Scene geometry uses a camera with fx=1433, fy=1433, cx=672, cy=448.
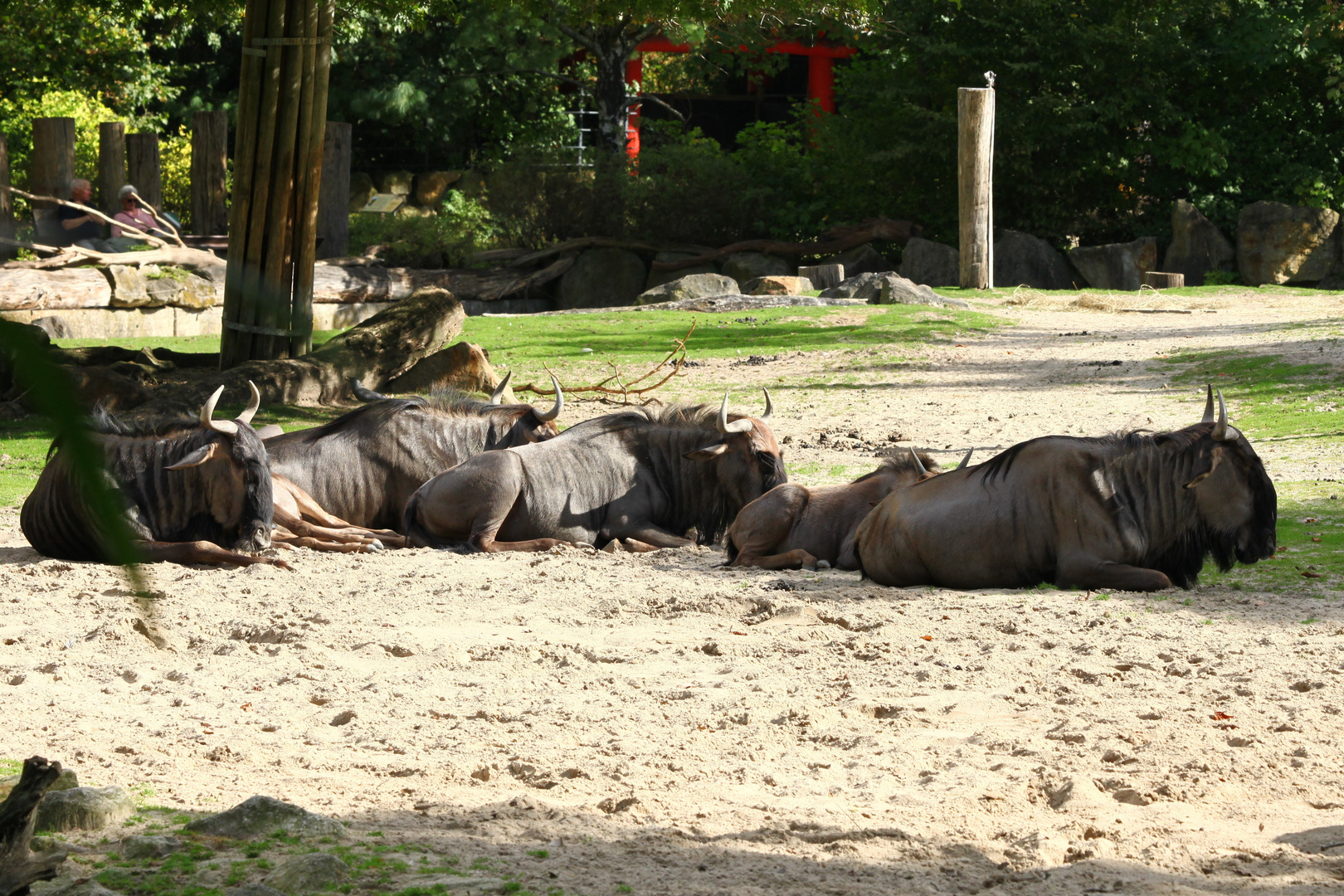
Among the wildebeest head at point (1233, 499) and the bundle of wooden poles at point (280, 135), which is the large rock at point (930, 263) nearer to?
the bundle of wooden poles at point (280, 135)

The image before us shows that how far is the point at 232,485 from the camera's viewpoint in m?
7.90

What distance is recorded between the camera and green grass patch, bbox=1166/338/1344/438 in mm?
11086

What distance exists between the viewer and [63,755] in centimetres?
444

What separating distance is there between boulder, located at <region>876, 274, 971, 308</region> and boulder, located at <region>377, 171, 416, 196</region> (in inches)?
599

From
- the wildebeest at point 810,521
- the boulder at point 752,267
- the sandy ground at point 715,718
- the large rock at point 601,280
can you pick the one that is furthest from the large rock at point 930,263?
the sandy ground at point 715,718

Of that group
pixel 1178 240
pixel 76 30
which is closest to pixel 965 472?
pixel 1178 240

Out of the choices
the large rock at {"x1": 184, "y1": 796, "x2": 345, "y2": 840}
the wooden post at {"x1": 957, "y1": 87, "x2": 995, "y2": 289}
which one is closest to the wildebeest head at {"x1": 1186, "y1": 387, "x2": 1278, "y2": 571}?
the large rock at {"x1": 184, "y1": 796, "x2": 345, "y2": 840}

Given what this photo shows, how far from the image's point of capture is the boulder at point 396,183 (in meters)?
33.0

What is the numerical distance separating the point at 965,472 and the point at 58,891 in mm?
5025

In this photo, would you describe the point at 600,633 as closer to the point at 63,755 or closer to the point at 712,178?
the point at 63,755

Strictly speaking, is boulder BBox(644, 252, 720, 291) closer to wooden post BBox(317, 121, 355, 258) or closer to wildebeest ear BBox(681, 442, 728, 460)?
wooden post BBox(317, 121, 355, 258)

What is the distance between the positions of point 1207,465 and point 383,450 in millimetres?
4968

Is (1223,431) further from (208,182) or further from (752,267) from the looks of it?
(752,267)

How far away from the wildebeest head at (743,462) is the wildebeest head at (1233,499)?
282 centimetres
